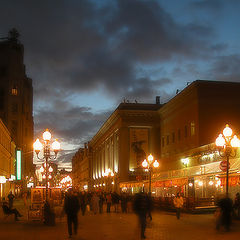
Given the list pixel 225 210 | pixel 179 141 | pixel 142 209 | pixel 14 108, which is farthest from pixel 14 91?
pixel 142 209

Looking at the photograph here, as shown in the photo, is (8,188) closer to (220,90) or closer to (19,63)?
(19,63)

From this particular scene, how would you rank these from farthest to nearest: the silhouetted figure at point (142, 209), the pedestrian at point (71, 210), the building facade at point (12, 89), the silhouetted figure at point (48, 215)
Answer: the building facade at point (12, 89) → the silhouetted figure at point (48, 215) → the pedestrian at point (71, 210) → the silhouetted figure at point (142, 209)

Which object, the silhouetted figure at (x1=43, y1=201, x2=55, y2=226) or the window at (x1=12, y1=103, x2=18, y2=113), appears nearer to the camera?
the silhouetted figure at (x1=43, y1=201, x2=55, y2=226)

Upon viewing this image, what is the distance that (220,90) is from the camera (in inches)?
1812

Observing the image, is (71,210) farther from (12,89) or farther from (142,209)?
(12,89)

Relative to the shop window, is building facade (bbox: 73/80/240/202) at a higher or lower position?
lower

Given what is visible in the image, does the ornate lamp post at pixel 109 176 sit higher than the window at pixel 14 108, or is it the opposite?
the window at pixel 14 108

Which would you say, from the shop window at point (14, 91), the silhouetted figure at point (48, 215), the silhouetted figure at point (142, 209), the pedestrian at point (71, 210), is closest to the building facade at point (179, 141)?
the silhouetted figure at point (48, 215)

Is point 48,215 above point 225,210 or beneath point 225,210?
beneath

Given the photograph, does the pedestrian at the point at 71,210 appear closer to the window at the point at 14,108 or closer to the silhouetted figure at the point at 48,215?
the silhouetted figure at the point at 48,215

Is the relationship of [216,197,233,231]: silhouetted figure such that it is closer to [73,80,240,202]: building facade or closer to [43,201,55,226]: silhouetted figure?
[73,80,240,202]: building facade

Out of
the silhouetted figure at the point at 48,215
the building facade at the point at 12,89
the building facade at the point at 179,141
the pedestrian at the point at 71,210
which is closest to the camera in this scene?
the pedestrian at the point at 71,210

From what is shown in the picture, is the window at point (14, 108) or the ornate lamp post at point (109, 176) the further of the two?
Result: the window at point (14, 108)

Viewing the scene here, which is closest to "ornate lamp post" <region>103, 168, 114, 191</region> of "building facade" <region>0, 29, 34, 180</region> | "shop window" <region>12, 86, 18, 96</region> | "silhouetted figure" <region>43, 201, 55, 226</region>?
"building facade" <region>0, 29, 34, 180</region>
